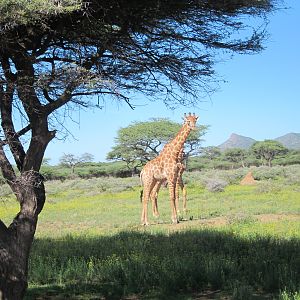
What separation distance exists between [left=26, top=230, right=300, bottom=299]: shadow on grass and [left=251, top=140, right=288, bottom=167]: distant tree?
64942mm

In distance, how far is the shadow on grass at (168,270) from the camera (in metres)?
7.52

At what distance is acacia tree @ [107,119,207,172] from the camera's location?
190 ft

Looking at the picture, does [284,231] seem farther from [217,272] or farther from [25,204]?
[25,204]

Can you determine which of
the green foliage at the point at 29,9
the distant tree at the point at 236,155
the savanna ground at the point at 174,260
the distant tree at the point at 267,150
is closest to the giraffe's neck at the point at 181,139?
the savanna ground at the point at 174,260

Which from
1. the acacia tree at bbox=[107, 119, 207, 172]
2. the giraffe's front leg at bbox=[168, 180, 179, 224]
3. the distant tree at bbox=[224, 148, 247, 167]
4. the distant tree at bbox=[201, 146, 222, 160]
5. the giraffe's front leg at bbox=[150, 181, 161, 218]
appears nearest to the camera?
the giraffe's front leg at bbox=[168, 180, 179, 224]

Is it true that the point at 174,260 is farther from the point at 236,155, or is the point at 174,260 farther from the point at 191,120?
the point at 236,155

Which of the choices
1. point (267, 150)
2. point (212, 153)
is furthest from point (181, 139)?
point (212, 153)

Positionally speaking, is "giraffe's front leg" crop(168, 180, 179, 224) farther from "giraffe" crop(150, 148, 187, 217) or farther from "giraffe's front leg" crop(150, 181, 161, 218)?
"giraffe's front leg" crop(150, 181, 161, 218)

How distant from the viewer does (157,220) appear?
1644 cm

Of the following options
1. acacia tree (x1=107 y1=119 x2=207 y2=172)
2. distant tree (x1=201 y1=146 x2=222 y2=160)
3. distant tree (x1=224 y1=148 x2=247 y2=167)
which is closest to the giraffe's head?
acacia tree (x1=107 y1=119 x2=207 y2=172)

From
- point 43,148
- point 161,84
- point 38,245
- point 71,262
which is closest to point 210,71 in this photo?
point 161,84

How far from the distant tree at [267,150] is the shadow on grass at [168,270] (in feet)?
213

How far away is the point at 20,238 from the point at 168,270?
2600 mm

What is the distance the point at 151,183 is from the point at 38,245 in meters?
5.84
